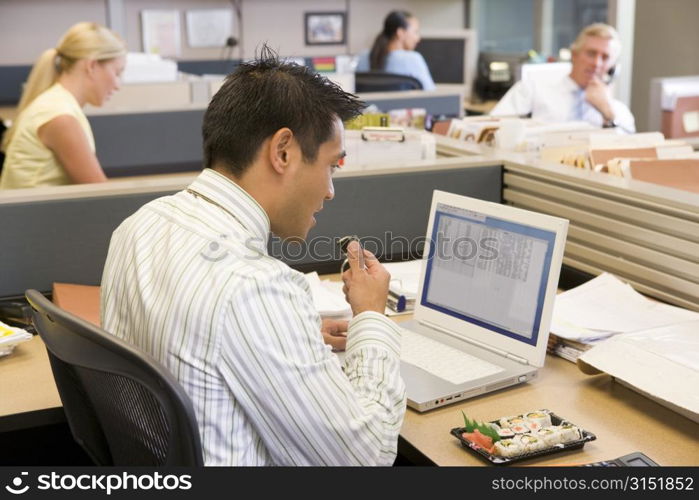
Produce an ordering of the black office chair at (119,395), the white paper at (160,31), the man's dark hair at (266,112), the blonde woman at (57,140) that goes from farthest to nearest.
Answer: the white paper at (160,31) → the blonde woman at (57,140) → the man's dark hair at (266,112) → the black office chair at (119,395)

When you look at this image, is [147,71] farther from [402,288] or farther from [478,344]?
[478,344]

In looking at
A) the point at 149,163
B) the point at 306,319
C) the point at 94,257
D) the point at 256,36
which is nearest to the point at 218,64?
the point at 256,36

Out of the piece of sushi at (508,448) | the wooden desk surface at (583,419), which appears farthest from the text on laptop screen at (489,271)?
the piece of sushi at (508,448)

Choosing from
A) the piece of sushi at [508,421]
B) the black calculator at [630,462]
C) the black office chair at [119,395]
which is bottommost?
the black calculator at [630,462]

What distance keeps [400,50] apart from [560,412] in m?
4.25

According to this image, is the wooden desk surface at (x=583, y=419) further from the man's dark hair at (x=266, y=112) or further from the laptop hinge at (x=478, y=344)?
the man's dark hair at (x=266, y=112)

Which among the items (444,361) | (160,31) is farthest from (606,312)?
(160,31)

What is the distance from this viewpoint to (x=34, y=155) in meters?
2.74

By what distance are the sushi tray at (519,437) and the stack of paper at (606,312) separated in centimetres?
36

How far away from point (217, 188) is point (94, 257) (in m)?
0.83

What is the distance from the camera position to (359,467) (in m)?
1.21

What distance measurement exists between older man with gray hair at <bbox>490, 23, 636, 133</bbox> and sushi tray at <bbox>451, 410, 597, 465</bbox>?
9.37 feet

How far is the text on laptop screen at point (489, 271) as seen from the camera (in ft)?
5.32

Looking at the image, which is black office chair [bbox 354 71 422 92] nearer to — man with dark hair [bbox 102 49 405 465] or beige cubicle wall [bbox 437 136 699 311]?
beige cubicle wall [bbox 437 136 699 311]
